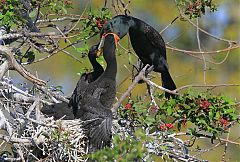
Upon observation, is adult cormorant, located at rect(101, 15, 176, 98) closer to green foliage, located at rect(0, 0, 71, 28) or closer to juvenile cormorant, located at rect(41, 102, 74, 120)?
green foliage, located at rect(0, 0, 71, 28)

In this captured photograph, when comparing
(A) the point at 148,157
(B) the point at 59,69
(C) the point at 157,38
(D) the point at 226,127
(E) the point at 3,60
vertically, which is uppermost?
(B) the point at 59,69

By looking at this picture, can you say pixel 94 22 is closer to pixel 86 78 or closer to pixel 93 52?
pixel 93 52

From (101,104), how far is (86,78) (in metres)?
0.47

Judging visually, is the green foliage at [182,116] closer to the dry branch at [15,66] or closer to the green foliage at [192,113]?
the green foliage at [192,113]

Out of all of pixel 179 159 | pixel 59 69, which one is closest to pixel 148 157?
pixel 179 159

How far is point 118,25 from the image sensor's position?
5.46 meters

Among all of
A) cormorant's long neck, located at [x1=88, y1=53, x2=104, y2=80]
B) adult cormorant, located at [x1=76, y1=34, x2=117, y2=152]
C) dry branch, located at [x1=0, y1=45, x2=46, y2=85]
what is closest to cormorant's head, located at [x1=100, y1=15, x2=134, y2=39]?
adult cormorant, located at [x1=76, y1=34, x2=117, y2=152]

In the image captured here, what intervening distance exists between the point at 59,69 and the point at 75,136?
8.60 m

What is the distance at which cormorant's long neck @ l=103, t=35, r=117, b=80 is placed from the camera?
5.27 m

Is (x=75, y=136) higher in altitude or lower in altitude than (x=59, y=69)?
lower

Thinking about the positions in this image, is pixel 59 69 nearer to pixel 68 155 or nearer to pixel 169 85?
pixel 169 85

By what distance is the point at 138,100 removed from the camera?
5.04 meters

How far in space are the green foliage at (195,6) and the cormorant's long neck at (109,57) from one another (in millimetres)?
619

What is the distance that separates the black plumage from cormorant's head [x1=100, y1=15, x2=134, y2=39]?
0.19 meters
